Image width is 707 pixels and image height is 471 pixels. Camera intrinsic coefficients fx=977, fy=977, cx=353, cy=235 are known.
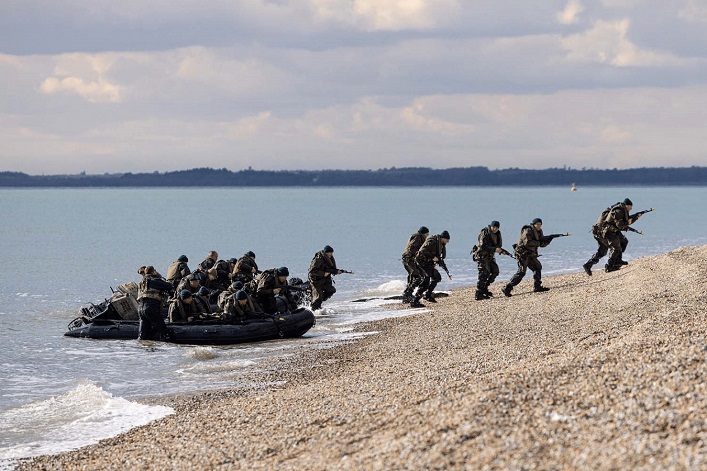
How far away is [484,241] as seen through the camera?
88.1 feet

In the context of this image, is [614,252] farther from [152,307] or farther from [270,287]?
[152,307]

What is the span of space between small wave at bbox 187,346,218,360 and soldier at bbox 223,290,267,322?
1.29 m

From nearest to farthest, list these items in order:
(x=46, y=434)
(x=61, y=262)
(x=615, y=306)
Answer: (x=46, y=434) < (x=615, y=306) < (x=61, y=262)

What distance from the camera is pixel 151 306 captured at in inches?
916

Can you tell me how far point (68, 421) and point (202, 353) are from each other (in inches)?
253

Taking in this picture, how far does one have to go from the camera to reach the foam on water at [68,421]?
47.2 feet

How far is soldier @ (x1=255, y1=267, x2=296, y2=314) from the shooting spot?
2467 centimetres

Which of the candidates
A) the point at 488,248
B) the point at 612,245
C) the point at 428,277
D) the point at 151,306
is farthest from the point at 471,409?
the point at 612,245

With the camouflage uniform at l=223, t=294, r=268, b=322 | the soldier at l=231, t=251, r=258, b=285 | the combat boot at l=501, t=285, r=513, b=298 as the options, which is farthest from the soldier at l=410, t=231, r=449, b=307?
the camouflage uniform at l=223, t=294, r=268, b=322

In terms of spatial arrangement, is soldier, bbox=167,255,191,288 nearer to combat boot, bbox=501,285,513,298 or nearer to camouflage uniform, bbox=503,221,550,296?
combat boot, bbox=501,285,513,298

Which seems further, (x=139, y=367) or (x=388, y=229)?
(x=388, y=229)

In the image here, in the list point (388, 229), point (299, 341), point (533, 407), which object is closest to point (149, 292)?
point (299, 341)

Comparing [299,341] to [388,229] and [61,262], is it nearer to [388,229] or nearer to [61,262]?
[61,262]

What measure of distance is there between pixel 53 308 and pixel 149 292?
49.8 feet
